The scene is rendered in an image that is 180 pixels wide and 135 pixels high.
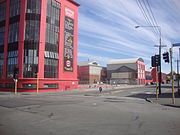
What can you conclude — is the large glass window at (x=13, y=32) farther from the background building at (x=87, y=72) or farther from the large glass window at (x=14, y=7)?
the background building at (x=87, y=72)

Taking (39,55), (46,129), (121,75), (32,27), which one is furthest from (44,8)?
(121,75)

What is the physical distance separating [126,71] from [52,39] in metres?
76.7

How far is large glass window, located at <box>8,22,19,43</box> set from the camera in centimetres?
5091

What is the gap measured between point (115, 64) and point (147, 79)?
23.5 m

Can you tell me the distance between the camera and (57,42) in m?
53.5

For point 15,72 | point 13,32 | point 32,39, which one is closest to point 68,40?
point 32,39

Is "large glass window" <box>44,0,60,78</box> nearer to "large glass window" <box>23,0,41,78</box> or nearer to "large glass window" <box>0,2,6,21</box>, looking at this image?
"large glass window" <box>23,0,41,78</box>

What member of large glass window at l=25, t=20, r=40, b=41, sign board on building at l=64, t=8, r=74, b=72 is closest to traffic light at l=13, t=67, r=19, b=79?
large glass window at l=25, t=20, r=40, b=41

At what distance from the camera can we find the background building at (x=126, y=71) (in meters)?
122

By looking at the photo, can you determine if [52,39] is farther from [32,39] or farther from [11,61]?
[11,61]

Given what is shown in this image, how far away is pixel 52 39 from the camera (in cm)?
5228

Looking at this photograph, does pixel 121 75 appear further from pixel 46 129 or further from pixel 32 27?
pixel 46 129

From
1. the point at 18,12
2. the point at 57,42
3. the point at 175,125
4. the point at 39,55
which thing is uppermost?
the point at 18,12

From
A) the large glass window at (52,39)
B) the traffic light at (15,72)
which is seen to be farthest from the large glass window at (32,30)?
the traffic light at (15,72)
